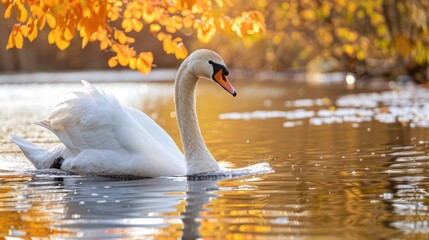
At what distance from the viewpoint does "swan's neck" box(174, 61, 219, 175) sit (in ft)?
36.6

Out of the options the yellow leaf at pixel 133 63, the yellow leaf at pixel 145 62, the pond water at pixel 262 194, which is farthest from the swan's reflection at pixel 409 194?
the yellow leaf at pixel 133 63

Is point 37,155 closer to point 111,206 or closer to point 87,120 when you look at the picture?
point 87,120

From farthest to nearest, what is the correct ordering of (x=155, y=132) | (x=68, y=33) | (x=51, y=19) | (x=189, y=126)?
1. (x=155, y=132)
2. (x=189, y=126)
3. (x=68, y=33)
4. (x=51, y=19)

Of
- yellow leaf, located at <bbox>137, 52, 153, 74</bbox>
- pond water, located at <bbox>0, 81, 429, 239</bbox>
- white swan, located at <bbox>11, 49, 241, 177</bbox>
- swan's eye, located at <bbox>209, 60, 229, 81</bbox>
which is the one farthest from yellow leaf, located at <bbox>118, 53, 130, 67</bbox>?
pond water, located at <bbox>0, 81, 429, 239</bbox>

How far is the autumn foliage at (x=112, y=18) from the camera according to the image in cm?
942

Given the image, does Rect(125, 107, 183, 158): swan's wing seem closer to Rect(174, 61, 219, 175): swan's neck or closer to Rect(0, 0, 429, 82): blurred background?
Rect(174, 61, 219, 175): swan's neck

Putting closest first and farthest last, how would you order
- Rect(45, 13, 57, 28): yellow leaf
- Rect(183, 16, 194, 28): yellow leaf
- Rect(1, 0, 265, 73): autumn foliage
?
Rect(1, 0, 265, 73): autumn foliage < Rect(45, 13, 57, 28): yellow leaf < Rect(183, 16, 194, 28): yellow leaf

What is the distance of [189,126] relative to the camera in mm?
11484

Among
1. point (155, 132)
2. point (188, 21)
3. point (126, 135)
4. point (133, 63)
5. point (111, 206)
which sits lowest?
point (111, 206)

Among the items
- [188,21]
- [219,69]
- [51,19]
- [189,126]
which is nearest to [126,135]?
[189,126]

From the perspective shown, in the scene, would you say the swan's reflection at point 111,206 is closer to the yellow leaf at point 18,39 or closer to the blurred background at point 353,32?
the yellow leaf at point 18,39

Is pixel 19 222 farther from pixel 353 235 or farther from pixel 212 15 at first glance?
pixel 212 15

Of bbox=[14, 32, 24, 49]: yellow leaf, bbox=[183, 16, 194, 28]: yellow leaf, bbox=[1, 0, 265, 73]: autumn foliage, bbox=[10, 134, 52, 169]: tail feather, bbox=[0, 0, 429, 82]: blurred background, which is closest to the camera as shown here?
bbox=[1, 0, 265, 73]: autumn foliage

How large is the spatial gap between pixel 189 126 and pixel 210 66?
815mm
